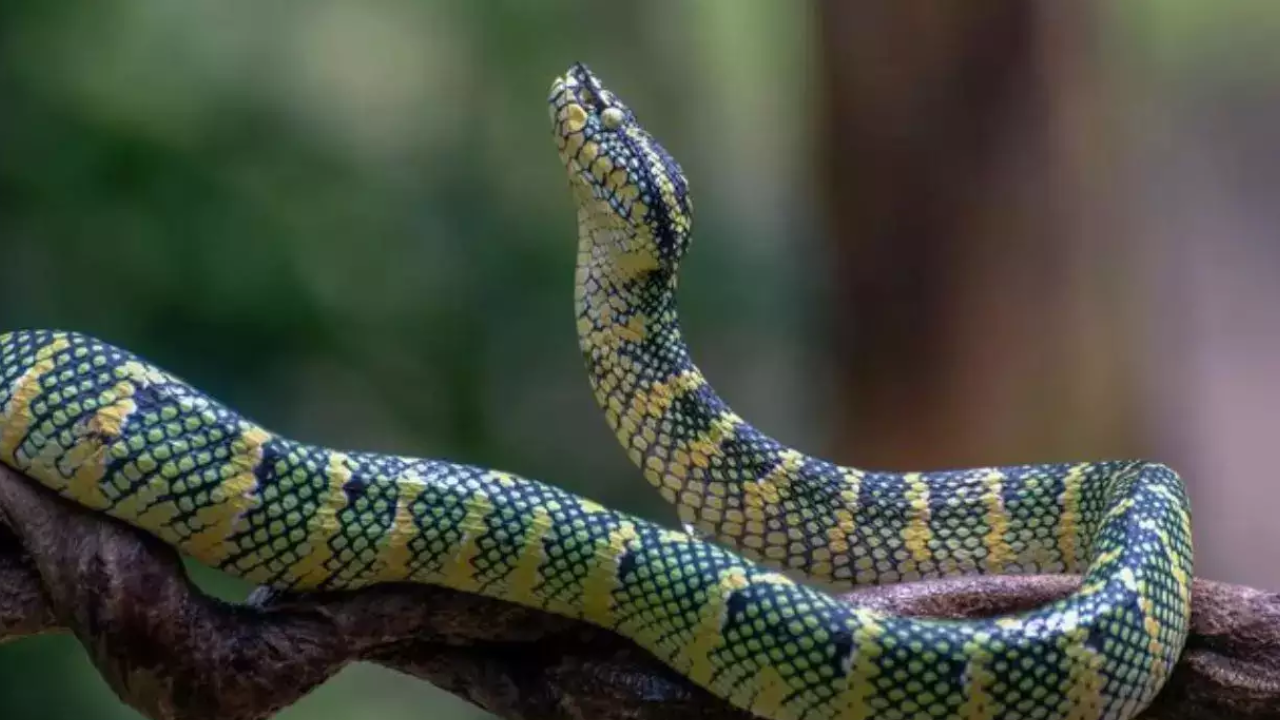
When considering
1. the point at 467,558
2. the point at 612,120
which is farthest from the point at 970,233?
the point at 467,558

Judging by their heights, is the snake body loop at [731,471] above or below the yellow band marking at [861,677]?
above

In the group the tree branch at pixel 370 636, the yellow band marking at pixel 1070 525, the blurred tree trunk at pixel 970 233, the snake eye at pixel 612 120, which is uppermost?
the blurred tree trunk at pixel 970 233

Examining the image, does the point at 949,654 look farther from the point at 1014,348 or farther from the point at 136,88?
the point at 136,88

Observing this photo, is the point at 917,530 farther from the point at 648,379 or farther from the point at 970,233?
the point at 970,233

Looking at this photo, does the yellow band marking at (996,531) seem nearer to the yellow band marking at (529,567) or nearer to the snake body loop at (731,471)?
the snake body loop at (731,471)

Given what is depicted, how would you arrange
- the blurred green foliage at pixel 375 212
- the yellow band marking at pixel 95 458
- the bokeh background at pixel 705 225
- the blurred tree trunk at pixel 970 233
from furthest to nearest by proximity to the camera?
the blurred green foliage at pixel 375 212 < the bokeh background at pixel 705 225 < the blurred tree trunk at pixel 970 233 < the yellow band marking at pixel 95 458

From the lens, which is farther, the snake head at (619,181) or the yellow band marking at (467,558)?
the snake head at (619,181)

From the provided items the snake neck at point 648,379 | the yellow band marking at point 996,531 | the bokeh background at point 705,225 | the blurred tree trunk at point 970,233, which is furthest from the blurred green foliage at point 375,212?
Answer: the yellow band marking at point 996,531

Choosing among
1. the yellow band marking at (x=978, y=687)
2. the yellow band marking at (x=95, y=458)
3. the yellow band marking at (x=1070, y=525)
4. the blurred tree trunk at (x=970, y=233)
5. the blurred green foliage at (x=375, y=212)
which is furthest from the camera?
the blurred green foliage at (x=375, y=212)
